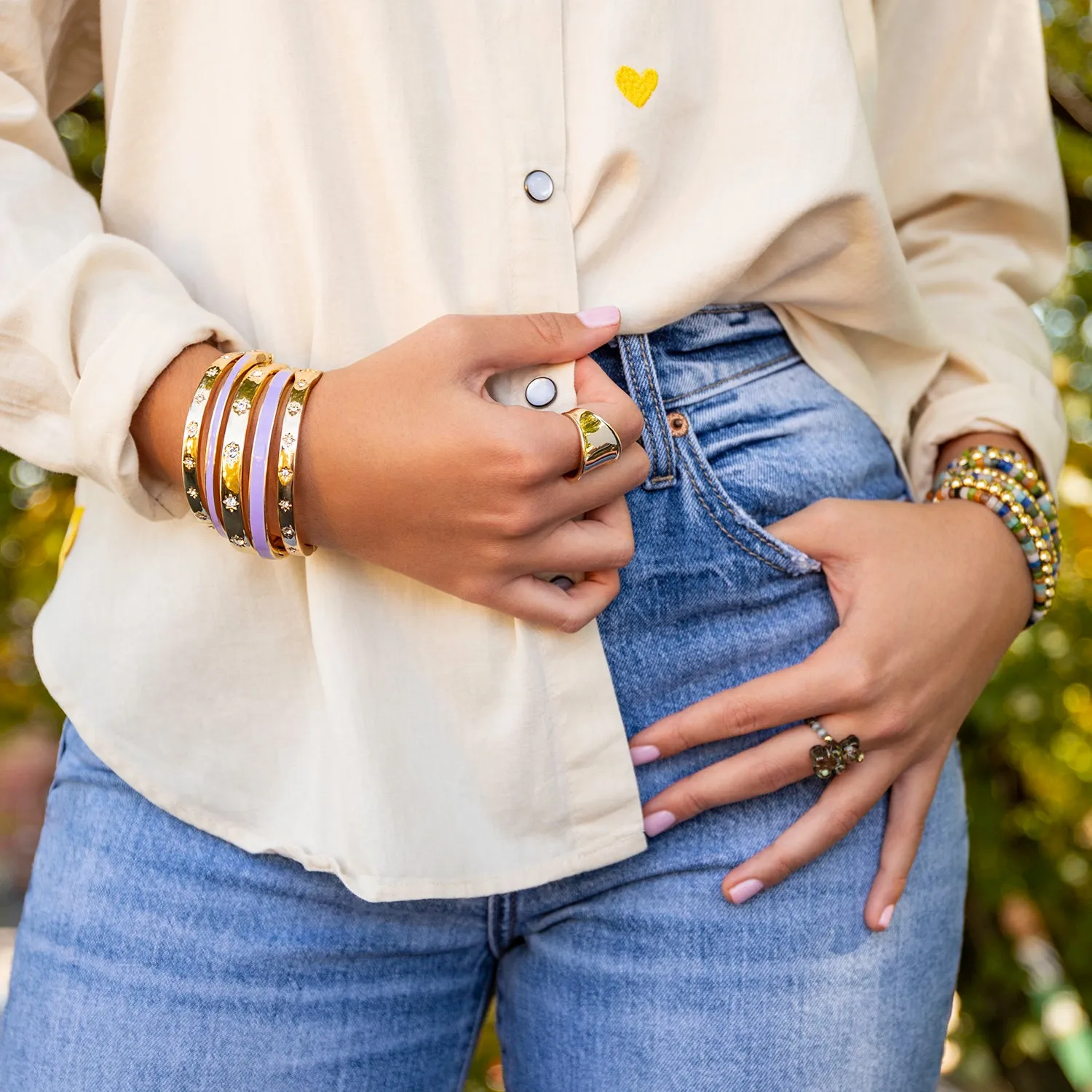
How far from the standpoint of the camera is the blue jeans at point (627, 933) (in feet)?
3.10

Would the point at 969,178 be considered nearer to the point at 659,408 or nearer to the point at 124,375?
the point at 659,408

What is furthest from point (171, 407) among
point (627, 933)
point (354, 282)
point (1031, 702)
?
point (1031, 702)

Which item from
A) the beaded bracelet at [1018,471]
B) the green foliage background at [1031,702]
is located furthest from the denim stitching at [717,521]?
the green foliage background at [1031,702]

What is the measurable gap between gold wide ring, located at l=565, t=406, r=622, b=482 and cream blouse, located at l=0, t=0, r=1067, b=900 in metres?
0.08

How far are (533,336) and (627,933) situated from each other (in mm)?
554

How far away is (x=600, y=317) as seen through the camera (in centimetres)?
95

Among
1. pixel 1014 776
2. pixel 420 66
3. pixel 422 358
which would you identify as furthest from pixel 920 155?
pixel 1014 776

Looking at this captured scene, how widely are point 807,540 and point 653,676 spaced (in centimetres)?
21

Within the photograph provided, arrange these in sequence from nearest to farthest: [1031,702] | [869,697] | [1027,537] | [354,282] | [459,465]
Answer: [459,465] → [354,282] → [869,697] → [1027,537] → [1031,702]

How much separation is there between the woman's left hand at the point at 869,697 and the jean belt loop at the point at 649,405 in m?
0.14

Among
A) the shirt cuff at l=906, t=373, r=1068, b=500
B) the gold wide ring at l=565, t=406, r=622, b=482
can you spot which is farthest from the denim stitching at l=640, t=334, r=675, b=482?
the shirt cuff at l=906, t=373, r=1068, b=500

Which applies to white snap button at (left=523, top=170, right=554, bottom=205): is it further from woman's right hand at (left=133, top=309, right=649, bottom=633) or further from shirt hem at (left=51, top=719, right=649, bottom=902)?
shirt hem at (left=51, top=719, right=649, bottom=902)

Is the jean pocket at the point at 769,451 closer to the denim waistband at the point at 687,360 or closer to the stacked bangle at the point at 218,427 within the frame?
the denim waistband at the point at 687,360

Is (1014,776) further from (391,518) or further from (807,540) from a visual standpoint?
(391,518)
